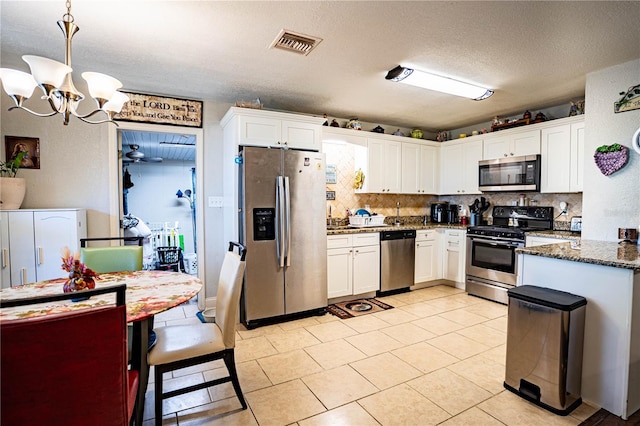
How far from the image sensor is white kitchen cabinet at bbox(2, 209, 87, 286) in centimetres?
275

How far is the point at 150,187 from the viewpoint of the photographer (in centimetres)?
805

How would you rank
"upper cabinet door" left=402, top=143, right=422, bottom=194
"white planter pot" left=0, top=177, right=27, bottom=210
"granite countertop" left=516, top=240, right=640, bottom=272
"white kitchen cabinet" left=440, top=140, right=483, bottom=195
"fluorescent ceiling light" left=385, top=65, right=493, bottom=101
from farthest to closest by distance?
"upper cabinet door" left=402, top=143, right=422, bottom=194
"white kitchen cabinet" left=440, top=140, right=483, bottom=195
"fluorescent ceiling light" left=385, top=65, right=493, bottom=101
"white planter pot" left=0, top=177, right=27, bottom=210
"granite countertop" left=516, top=240, right=640, bottom=272

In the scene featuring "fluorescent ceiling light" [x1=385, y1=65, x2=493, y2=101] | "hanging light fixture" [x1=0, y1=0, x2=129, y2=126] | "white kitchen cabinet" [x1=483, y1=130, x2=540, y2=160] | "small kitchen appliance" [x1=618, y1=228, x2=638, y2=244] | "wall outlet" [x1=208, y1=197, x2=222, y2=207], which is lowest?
"small kitchen appliance" [x1=618, y1=228, x2=638, y2=244]

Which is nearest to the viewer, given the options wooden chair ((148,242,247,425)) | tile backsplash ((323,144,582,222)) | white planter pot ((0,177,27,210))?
wooden chair ((148,242,247,425))

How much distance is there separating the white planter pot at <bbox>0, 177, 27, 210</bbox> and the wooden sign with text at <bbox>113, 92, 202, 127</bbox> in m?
1.06

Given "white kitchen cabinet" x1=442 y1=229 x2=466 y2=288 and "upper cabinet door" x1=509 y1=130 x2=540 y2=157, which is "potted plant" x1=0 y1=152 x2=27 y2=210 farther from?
"upper cabinet door" x1=509 y1=130 x2=540 y2=157

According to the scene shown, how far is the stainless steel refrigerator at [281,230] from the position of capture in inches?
128

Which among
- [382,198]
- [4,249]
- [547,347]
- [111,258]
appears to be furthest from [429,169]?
[4,249]

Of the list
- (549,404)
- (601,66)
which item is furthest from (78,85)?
(601,66)

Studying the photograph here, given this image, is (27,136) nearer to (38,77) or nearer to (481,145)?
(38,77)

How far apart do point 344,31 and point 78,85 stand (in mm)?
2801

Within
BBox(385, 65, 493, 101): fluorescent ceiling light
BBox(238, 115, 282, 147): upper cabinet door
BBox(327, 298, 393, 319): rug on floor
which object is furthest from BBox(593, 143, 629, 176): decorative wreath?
BBox(238, 115, 282, 147): upper cabinet door

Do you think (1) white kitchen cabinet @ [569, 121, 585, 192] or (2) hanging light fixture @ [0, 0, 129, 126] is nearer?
(2) hanging light fixture @ [0, 0, 129, 126]

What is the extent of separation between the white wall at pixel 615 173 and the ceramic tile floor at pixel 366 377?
1.37m
